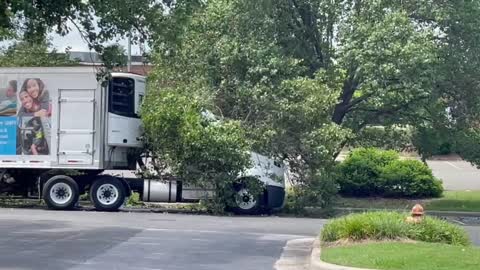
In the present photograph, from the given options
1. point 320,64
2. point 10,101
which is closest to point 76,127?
point 10,101

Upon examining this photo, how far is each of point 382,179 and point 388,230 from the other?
1447cm

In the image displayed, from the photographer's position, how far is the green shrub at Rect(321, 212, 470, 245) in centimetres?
1566

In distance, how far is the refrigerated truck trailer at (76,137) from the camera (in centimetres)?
2530

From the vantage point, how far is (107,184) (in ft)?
84.1

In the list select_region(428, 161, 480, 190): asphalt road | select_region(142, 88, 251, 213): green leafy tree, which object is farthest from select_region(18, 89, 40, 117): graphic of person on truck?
select_region(428, 161, 480, 190): asphalt road

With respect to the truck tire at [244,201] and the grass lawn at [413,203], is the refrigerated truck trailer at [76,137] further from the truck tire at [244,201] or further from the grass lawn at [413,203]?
the grass lawn at [413,203]

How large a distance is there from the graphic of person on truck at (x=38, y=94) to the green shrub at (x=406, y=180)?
10.8 metres

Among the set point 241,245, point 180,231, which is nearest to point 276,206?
point 180,231

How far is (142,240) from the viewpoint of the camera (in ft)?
58.3

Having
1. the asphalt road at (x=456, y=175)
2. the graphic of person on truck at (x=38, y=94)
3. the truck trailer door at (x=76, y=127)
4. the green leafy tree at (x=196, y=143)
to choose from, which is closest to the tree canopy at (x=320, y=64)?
the green leafy tree at (x=196, y=143)

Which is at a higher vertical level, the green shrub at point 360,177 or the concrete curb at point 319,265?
the green shrub at point 360,177

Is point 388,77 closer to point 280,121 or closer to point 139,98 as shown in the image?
point 280,121

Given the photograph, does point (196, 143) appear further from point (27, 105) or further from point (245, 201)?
point (27, 105)

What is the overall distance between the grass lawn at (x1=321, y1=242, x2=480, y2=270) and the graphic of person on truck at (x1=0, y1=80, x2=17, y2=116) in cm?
1295
